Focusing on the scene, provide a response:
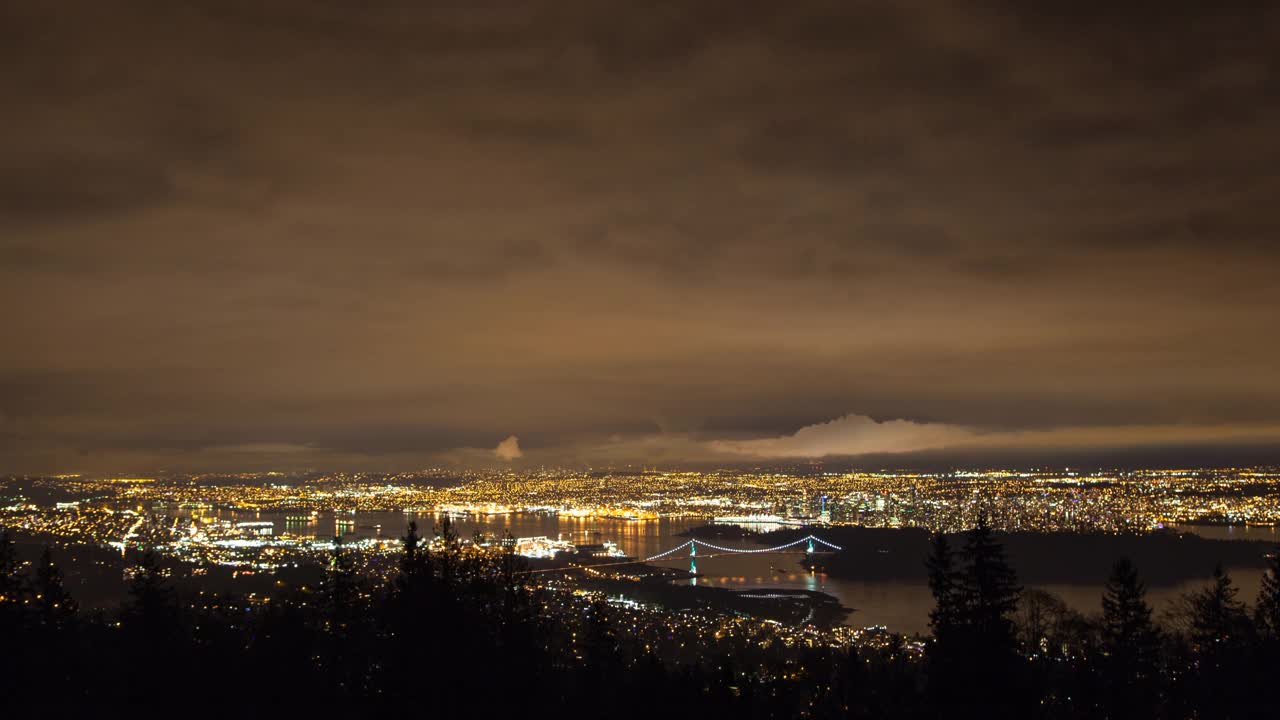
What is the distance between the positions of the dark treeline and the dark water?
1172 inches

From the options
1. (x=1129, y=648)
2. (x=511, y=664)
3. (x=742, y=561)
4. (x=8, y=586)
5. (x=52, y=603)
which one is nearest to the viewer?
(x=511, y=664)

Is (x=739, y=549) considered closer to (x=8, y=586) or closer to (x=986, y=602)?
(x=8, y=586)

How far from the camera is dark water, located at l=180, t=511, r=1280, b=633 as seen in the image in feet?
184

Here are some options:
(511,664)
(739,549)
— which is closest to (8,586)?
(511,664)

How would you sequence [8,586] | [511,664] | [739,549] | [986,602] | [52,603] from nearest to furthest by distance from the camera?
1. [986,602]
2. [511,664]
3. [8,586]
4. [52,603]
5. [739,549]

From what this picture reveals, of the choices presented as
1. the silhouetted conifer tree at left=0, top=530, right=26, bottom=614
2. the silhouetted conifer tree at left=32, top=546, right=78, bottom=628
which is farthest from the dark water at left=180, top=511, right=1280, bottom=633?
the silhouetted conifer tree at left=0, top=530, right=26, bottom=614

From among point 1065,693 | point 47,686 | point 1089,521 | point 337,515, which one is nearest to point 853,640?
point 1065,693

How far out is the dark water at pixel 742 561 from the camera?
56.1 meters

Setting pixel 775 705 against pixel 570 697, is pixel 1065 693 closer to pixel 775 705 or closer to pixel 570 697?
pixel 775 705

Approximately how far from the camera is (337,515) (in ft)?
477

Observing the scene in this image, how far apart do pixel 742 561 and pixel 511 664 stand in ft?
235

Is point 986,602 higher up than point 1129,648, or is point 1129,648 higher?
point 986,602

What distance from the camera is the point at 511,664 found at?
60.2ft

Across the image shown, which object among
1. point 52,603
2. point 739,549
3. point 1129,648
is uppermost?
point 52,603
